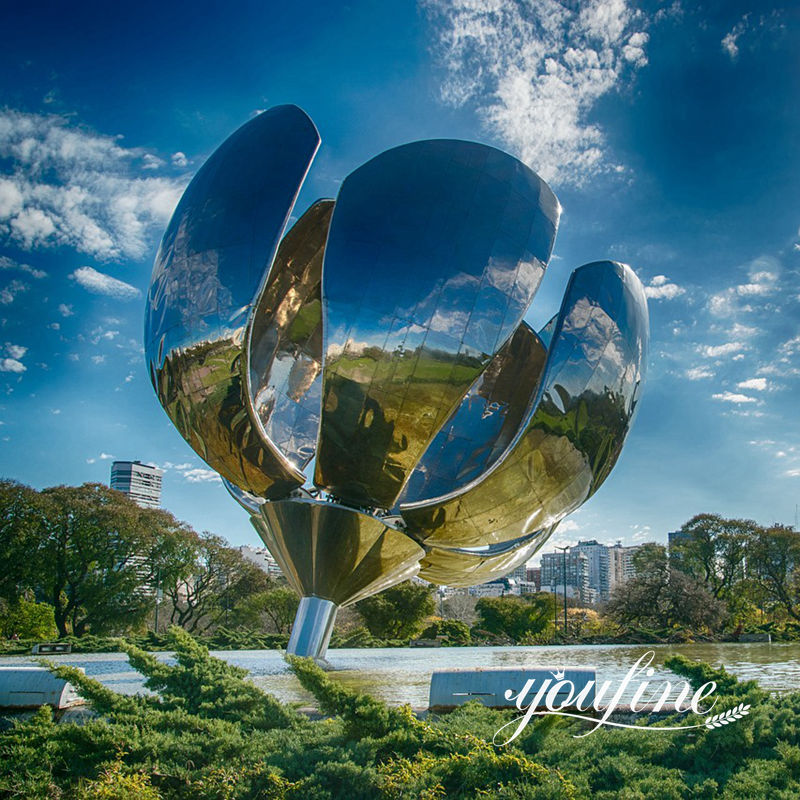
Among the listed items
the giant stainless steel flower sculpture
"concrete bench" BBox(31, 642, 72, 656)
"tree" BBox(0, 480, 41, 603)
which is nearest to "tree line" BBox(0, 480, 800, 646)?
"tree" BBox(0, 480, 41, 603)

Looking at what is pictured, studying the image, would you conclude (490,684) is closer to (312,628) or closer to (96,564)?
(312,628)

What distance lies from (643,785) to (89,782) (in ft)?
11.3

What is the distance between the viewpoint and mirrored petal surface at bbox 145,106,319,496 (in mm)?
6016

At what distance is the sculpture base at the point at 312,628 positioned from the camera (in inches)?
254

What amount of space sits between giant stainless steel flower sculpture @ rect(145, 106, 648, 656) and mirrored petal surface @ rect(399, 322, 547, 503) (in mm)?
436

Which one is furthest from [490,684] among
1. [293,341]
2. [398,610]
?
[398,610]

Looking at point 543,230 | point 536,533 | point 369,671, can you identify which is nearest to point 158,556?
point 369,671

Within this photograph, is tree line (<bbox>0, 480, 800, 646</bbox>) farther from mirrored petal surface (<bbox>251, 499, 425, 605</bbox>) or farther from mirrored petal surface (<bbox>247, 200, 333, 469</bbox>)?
mirrored petal surface (<bbox>251, 499, 425, 605</bbox>)

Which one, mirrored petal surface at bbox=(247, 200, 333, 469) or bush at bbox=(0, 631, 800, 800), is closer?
bush at bbox=(0, 631, 800, 800)

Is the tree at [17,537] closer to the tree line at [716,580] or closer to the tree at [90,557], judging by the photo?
the tree at [90,557]

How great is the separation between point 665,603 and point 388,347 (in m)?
32.7

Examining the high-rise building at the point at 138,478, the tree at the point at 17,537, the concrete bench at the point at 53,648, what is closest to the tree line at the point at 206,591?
the tree at the point at 17,537

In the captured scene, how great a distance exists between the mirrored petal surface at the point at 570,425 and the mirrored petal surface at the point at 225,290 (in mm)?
1733

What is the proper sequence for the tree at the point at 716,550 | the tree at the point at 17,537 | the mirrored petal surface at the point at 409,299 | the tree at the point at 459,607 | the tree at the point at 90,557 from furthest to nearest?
the tree at the point at 459,607
the tree at the point at 716,550
the tree at the point at 90,557
the tree at the point at 17,537
the mirrored petal surface at the point at 409,299
